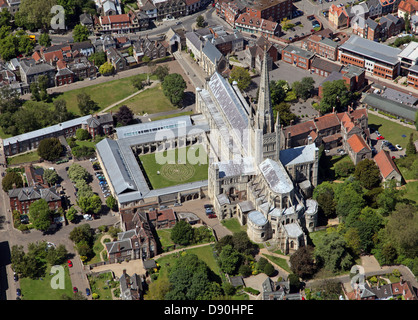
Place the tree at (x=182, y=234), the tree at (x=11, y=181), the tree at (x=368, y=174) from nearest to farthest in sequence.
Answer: the tree at (x=182, y=234)
the tree at (x=368, y=174)
the tree at (x=11, y=181)

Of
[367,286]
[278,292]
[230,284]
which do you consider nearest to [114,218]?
[230,284]

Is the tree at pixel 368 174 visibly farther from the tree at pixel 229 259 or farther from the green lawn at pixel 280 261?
the tree at pixel 229 259

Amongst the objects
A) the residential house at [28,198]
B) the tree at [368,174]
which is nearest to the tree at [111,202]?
the residential house at [28,198]

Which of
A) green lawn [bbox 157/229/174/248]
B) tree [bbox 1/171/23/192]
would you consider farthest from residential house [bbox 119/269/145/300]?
tree [bbox 1/171/23/192]

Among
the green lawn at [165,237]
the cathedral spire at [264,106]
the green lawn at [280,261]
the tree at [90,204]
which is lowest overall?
the green lawn at [280,261]

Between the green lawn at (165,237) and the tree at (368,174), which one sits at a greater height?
the tree at (368,174)

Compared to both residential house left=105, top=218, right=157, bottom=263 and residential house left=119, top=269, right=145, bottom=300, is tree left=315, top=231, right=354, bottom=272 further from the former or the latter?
residential house left=119, top=269, right=145, bottom=300
